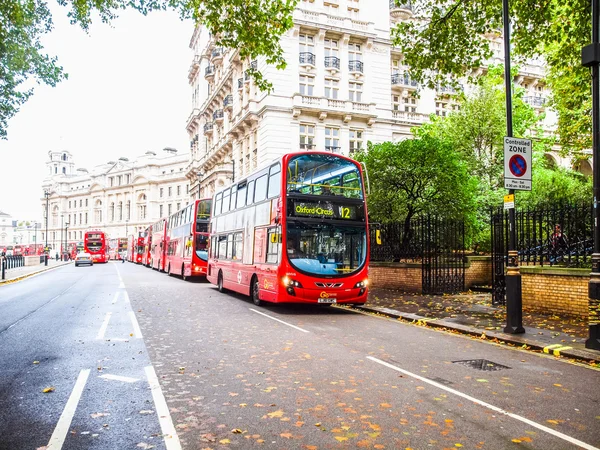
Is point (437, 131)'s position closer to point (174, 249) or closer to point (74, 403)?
point (174, 249)

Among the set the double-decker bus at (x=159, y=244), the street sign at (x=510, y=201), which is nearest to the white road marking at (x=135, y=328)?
the street sign at (x=510, y=201)

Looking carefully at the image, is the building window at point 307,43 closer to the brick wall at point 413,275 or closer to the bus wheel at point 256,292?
the brick wall at point 413,275

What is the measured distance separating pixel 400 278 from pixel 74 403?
15.5 meters

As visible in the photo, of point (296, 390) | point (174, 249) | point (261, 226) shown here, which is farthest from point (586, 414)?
point (174, 249)

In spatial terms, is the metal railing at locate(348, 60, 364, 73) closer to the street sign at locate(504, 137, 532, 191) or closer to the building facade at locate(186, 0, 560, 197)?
the building facade at locate(186, 0, 560, 197)

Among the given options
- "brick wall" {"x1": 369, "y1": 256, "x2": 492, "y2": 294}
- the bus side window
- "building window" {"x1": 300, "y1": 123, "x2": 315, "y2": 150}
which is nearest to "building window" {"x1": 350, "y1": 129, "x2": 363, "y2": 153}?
"building window" {"x1": 300, "y1": 123, "x2": 315, "y2": 150}

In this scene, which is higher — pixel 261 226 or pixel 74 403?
pixel 261 226

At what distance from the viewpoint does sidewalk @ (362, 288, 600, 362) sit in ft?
28.8

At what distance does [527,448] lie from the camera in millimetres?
4227

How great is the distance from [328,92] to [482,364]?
39108 millimetres

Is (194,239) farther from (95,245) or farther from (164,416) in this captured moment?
(95,245)

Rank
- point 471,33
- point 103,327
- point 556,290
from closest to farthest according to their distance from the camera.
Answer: point 103,327 → point 556,290 → point 471,33

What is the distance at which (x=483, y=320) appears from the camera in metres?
11.7

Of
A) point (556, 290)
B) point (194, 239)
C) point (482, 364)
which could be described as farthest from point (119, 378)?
point (194, 239)
